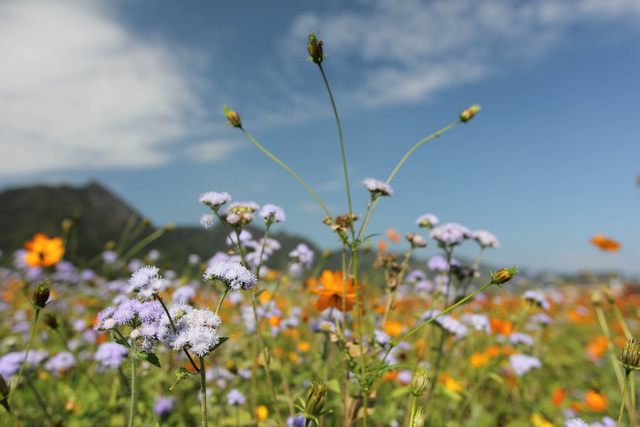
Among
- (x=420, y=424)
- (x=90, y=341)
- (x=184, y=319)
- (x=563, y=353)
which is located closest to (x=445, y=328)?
(x=420, y=424)

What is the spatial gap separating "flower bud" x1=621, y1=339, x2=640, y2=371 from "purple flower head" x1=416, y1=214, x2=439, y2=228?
56.7 inches

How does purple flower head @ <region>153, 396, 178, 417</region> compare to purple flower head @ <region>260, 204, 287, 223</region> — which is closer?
purple flower head @ <region>260, 204, 287, 223</region>

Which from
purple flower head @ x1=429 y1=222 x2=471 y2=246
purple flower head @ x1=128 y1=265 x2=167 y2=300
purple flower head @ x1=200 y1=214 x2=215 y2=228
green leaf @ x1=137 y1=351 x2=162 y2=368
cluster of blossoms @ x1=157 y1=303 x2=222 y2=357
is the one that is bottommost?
green leaf @ x1=137 y1=351 x2=162 y2=368

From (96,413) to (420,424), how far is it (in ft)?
10.4

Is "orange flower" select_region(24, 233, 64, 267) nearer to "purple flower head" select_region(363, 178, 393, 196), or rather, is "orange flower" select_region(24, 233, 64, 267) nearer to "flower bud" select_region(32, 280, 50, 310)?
"flower bud" select_region(32, 280, 50, 310)

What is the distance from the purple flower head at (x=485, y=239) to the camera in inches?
116

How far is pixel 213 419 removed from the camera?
3.05 m

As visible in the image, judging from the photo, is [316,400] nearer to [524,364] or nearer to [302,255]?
[302,255]

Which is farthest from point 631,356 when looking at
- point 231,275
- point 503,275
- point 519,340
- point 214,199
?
point 519,340

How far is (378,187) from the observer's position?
Result: 199 centimetres

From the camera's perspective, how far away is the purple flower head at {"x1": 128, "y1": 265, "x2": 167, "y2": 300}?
1351mm

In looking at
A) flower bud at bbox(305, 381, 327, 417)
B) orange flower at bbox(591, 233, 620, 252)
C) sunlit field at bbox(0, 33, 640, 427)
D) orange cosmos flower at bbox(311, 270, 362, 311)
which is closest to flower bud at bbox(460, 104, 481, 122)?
sunlit field at bbox(0, 33, 640, 427)

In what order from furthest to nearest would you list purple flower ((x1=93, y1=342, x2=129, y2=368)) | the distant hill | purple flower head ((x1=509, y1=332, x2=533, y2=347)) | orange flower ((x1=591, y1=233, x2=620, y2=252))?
the distant hill → orange flower ((x1=591, y1=233, x2=620, y2=252)) → purple flower head ((x1=509, y1=332, x2=533, y2=347)) → purple flower ((x1=93, y1=342, x2=129, y2=368))

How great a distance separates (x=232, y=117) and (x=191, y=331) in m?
1.08
